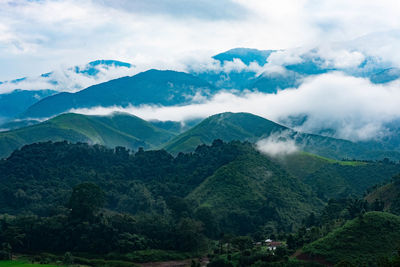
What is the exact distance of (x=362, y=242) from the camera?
233ft

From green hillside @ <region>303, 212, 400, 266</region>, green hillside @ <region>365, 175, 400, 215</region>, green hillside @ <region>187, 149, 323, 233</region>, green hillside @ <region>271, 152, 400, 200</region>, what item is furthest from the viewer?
green hillside @ <region>271, 152, 400, 200</region>

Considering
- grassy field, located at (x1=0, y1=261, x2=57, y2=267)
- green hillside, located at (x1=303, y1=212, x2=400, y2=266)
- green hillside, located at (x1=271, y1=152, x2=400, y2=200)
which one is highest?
green hillside, located at (x1=271, y1=152, x2=400, y2=200)

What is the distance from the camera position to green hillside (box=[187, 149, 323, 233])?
108688 millimetres

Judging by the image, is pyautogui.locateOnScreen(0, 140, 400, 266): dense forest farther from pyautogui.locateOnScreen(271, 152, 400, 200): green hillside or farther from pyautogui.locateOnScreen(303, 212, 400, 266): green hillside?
pyautogui.locateOnScreen(303, 212, 400, 266): green hillside

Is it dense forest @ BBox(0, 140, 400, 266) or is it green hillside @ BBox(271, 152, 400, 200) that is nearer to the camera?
dense forest @ BBox(0, 140, 400, 266)

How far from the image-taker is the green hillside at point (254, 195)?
109 meters

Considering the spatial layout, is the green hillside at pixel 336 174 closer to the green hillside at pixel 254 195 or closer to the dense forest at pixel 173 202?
the dense forest at pixel 173 202

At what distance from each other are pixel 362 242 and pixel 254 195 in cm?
4640

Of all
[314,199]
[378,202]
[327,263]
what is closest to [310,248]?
[327,263]

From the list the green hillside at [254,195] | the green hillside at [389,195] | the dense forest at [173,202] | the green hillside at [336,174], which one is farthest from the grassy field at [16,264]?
the green hillside at [336,174]

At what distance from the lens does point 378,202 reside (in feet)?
310

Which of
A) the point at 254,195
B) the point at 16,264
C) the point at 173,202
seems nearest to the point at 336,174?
the point at 254,195

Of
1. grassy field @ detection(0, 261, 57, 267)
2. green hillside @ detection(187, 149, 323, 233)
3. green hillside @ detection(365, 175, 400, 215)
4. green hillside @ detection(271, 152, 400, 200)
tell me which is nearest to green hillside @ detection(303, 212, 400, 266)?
green hillside @ detection(365, 175, 400, 215)

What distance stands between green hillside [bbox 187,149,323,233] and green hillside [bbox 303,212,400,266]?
33348mm
